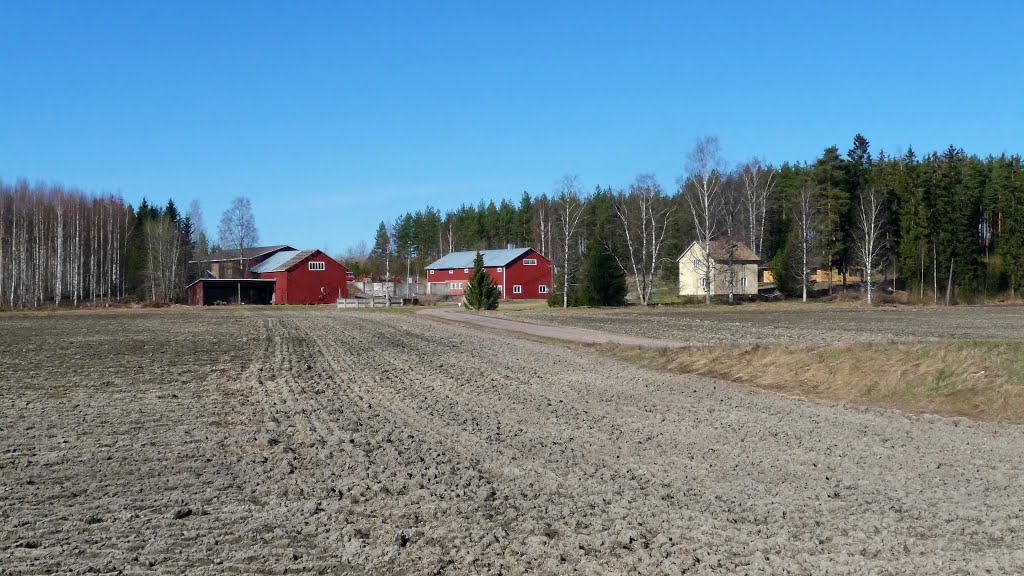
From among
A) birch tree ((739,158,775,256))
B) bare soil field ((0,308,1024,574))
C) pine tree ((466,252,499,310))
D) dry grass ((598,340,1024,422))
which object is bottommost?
bare soil field ((0,308,1024,574))

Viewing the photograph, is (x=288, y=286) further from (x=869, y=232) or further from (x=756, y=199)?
(x=869, y=232)

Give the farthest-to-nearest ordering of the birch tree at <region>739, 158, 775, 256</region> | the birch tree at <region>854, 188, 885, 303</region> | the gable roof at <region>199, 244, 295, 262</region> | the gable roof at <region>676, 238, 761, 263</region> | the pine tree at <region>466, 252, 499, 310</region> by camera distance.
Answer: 1. the gable roof at <region>199, 244, 295, 262</region>
2. the birch tree at <region>739, 158, 775, 256</region>
3. the gable roof at <region>676, 238, 761, 263</region>
4. the birch tree at <region>854, 188, 885, 303</region>
5. the pine tree at <region>466, 252, 499, 310</region>

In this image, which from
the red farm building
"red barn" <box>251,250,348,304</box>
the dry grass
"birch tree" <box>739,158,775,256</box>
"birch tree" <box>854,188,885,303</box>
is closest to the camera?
the dry grass

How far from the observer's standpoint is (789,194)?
91375 millimetres

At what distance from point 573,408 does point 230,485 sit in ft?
23.1

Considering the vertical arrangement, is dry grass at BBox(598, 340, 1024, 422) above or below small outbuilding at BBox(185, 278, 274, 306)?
below

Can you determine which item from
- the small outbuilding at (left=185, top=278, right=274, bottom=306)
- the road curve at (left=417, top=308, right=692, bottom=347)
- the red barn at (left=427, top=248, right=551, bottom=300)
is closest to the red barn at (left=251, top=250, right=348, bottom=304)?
the small outbuilding at (left=185, top=278, right=274, bottom=306)

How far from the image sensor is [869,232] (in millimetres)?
67875

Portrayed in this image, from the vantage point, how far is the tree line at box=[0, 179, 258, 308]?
77062mm

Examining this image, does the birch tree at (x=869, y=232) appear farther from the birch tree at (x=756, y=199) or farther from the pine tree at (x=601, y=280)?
the pine tree at (x=601, y=280)

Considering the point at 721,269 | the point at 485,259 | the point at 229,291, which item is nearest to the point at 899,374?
the point at 721,269

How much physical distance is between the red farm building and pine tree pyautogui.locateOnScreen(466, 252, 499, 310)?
30482mm

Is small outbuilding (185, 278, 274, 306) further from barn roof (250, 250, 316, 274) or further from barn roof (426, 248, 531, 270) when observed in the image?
barn roof (426, 248, 531, 270)

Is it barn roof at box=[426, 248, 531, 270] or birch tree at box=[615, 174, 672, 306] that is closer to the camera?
birch tree at box=[615, 174, 672, 306]
